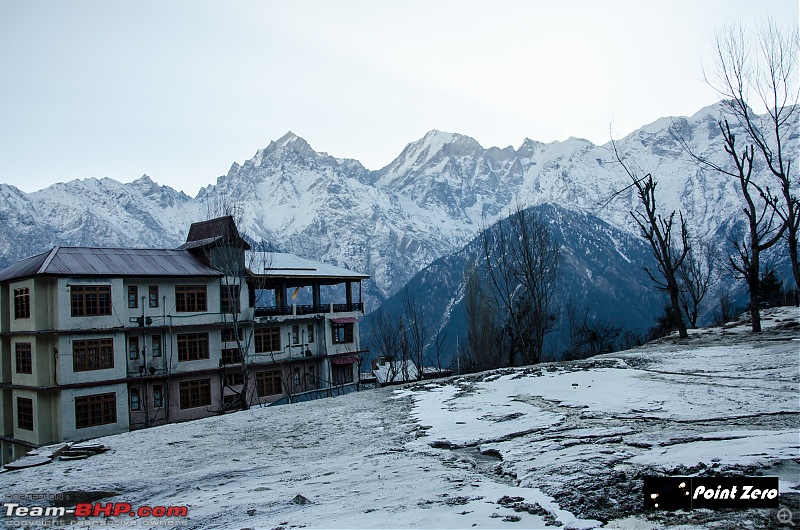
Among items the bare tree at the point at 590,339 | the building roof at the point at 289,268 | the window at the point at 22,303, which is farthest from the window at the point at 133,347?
the bare tree at the point at 590,339

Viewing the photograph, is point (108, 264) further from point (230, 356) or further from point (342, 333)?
point (342, 333)

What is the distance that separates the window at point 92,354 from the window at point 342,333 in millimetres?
14579

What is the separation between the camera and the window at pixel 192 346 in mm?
28656

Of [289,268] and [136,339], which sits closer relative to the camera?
[136,339]

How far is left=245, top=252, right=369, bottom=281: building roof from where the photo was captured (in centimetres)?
3347

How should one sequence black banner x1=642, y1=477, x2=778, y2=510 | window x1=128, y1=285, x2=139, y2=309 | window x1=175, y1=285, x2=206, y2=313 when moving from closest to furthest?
black banner x1=642, y1=477, x2=778, y2=510
window x1=128, y1=285, x2=139, y2=309
window x1=175, y1=285, x2=206, y2=313

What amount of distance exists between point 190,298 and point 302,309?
A: 26.7ft

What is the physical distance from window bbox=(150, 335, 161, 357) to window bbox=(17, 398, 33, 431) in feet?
17.5

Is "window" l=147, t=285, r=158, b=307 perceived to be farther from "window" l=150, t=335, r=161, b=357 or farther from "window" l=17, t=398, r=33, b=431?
"window" l=17, t=398, r=33, b=431

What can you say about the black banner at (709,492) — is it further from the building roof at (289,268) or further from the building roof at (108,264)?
the building roof at (289,268)

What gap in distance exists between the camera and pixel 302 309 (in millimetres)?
35781

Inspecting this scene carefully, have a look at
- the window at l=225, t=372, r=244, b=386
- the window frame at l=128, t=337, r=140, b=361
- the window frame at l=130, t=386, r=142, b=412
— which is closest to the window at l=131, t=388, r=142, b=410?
the window frame at l=130, t=386, r=142, b=412

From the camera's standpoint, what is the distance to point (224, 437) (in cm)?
1137

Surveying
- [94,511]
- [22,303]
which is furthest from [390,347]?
[94,511]
